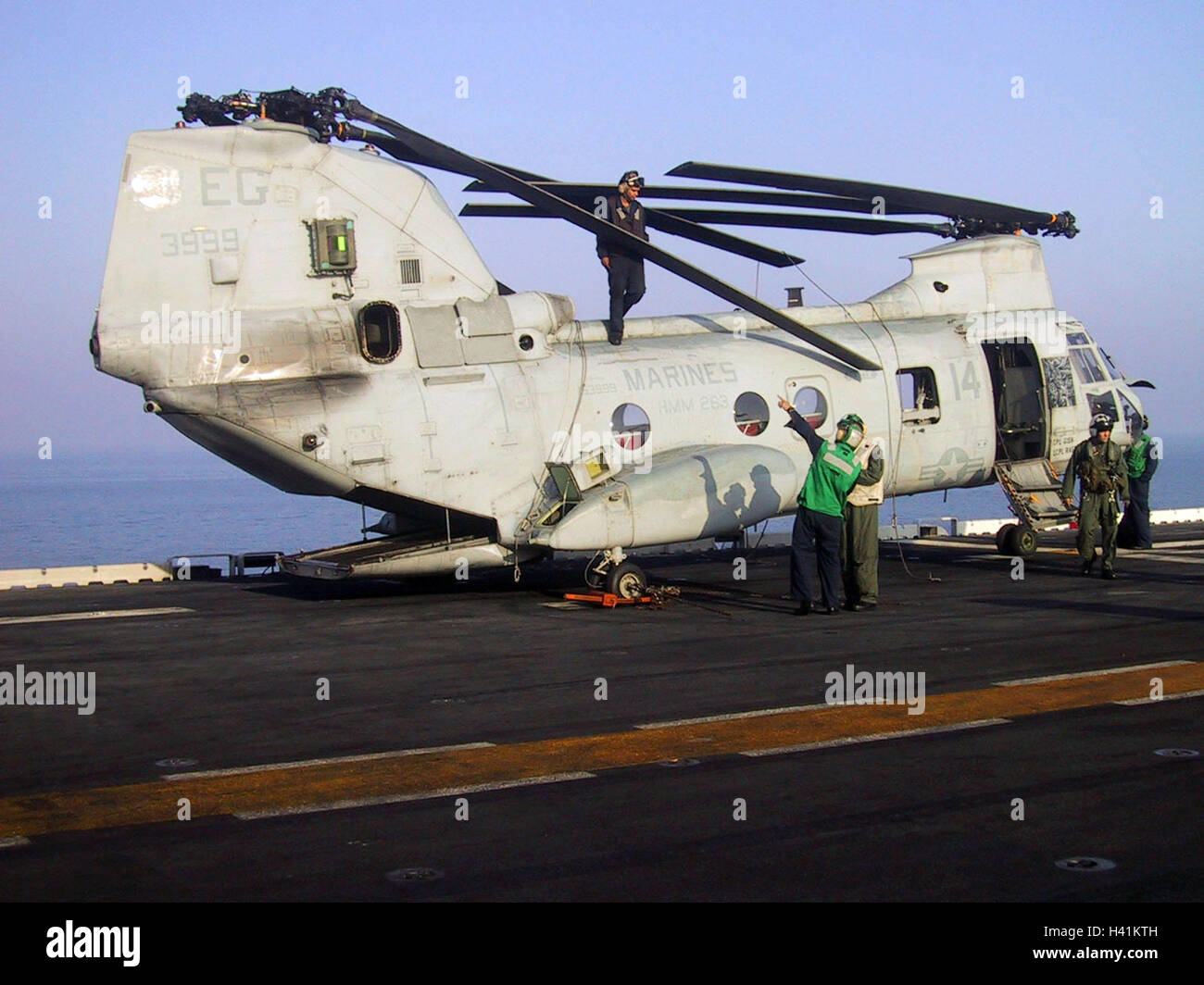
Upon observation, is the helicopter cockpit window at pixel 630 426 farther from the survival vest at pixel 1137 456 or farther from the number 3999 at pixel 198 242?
the survival vest at pixel 1137 456

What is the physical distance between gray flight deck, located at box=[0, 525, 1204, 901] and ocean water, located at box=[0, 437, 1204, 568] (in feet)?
22.0

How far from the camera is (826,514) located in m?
14.4

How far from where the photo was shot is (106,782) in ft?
25.8

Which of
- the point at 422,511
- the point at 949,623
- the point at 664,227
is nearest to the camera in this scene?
the point at 949,623

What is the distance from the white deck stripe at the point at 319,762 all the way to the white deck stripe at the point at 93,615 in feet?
26.0

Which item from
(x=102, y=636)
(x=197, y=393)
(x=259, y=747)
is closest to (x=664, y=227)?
(x=197, y=393)

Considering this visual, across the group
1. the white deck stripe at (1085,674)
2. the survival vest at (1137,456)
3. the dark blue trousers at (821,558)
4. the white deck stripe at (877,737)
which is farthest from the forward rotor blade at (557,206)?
the white deck stripe at (877,737)

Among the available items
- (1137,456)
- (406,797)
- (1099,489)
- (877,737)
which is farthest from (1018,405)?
(406,797)

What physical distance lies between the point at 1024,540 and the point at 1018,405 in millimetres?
1996

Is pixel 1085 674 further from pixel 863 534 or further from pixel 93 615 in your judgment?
pixel 93 615

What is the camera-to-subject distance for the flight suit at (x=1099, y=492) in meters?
17.3

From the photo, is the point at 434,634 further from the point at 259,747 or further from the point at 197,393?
the point at 259,747

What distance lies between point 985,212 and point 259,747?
1425 cm
